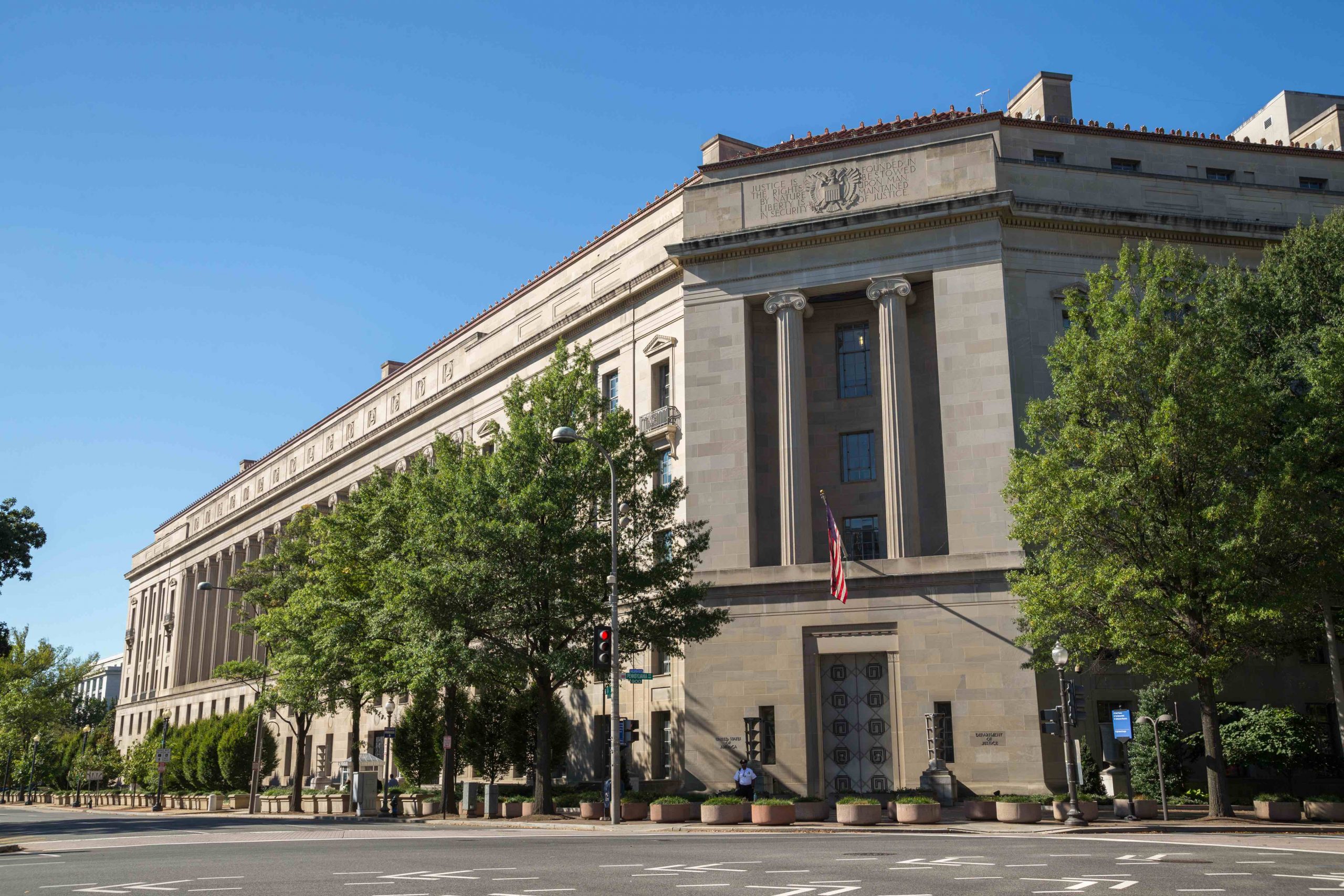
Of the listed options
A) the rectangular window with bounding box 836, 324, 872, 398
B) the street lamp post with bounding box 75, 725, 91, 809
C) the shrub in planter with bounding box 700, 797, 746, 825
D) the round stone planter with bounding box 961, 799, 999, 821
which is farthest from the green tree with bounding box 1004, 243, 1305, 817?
the street lamp post with bounding box 75, 725, 91, 809

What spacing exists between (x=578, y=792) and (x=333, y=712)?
1611cm

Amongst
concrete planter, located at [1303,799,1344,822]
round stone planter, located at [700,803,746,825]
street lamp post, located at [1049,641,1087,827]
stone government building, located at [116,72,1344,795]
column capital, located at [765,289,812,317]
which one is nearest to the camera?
street lamp post, located at [1049,641,1087,827]

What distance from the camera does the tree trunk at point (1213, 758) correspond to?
2950 centimetres

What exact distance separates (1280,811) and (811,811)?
39.8ft

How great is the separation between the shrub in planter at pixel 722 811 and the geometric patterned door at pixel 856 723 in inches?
295

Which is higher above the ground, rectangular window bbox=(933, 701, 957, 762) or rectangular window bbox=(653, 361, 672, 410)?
rectangular window bbox=(653, 361, 672, 410)

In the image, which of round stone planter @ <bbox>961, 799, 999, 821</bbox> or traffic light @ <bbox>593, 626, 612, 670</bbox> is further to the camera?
traffic light @ <bbox>593, 626, 612, 670</bbox>

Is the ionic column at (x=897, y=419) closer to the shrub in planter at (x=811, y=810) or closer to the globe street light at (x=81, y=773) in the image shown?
the shrub in planter at (x=811, y=810)

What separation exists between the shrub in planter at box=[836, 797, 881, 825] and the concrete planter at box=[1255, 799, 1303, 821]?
32.2 feet

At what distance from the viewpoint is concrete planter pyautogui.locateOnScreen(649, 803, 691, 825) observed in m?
32.0

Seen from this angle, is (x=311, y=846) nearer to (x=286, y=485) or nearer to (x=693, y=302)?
(x=693, y=302)

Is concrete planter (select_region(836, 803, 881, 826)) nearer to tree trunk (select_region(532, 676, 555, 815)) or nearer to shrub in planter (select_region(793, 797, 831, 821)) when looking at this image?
shrub in planter (select_region(793, 797, 831, 821))

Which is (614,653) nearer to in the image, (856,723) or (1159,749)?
(856,723)

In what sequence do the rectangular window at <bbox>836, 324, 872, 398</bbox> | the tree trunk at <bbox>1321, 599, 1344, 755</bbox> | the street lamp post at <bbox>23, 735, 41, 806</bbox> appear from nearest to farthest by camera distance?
the tree trunk at <bbox>1321, 599, 1344, 755</bbox> → the rectangular window at <bbox>836, 324, 872, 398</bbox> → the street lamp post at <bbox>23, 735, 41, 806</bbox>
